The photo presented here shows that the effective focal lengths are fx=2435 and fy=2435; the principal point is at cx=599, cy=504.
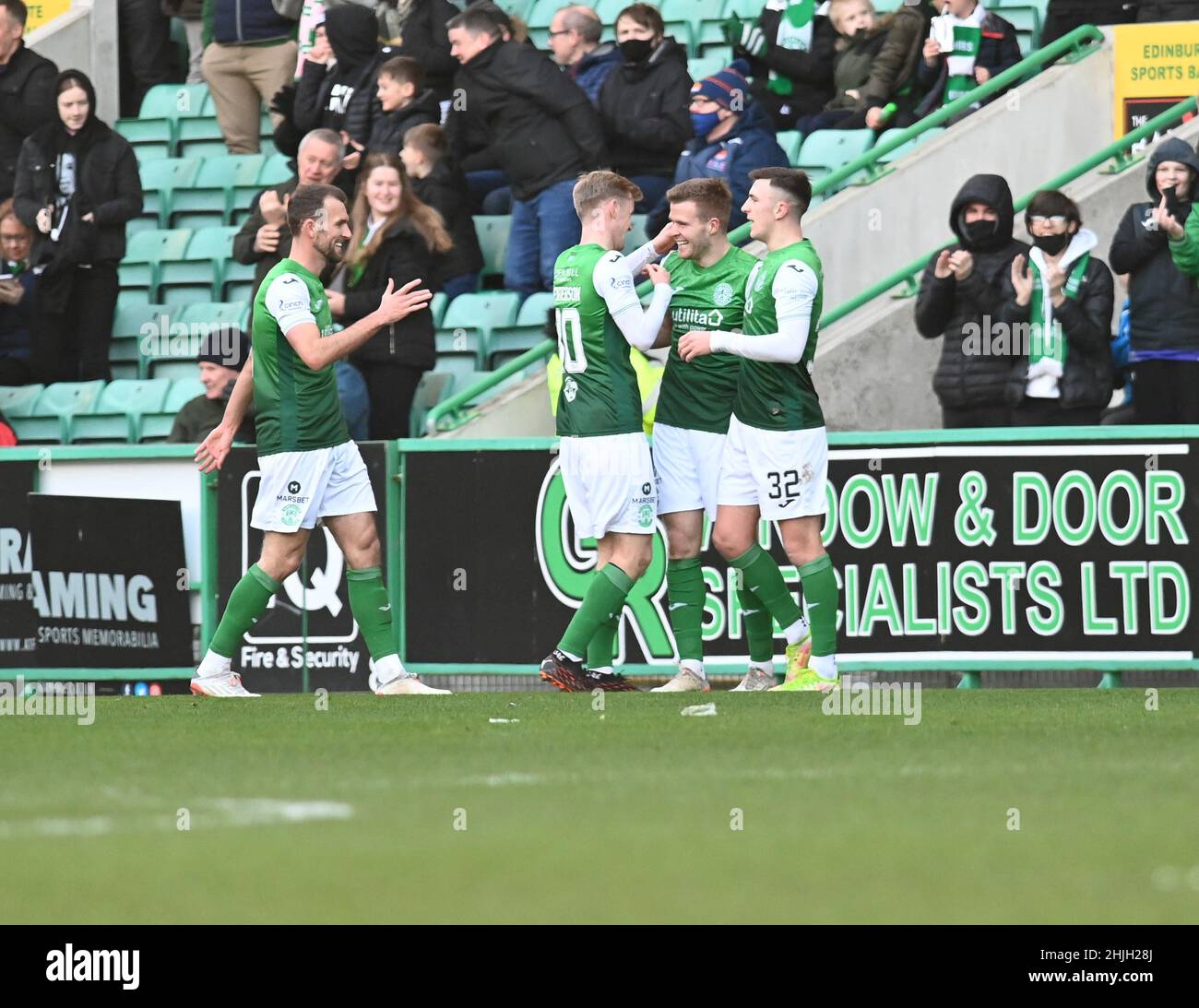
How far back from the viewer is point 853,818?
20.0 ft

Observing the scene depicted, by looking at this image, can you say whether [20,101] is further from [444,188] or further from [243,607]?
[243,607]

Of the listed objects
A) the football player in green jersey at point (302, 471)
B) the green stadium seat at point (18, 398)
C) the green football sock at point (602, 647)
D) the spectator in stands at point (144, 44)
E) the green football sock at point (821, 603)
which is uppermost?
the spectator in stands at point (144, 44)

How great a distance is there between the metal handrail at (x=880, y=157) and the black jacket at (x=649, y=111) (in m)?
0.71

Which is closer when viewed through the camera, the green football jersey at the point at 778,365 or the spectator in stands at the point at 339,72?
the green football jersey at the point at 778,365

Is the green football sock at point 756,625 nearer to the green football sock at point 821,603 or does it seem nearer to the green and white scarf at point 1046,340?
the green football sock at point 821,603

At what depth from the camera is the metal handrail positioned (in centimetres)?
1442

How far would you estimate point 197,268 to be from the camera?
59.1 ft

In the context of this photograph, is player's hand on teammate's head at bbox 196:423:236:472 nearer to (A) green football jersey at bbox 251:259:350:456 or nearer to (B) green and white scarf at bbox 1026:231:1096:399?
(A) green football jersey at bbox 251:259:350:456

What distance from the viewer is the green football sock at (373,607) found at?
10984mm

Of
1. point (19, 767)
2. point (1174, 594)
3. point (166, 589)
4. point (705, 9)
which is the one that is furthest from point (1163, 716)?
point (705, 9)

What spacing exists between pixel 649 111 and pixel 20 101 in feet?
17.3

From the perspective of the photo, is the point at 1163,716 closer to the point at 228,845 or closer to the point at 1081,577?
the point at 1081,577

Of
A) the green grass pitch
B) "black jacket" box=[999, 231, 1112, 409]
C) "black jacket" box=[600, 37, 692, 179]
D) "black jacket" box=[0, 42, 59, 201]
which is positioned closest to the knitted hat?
"black jacket" box=[600, 37, 692, 179]

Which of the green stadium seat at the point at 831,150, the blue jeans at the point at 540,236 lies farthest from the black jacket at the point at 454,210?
the green stadium seat at the point at 831,150
